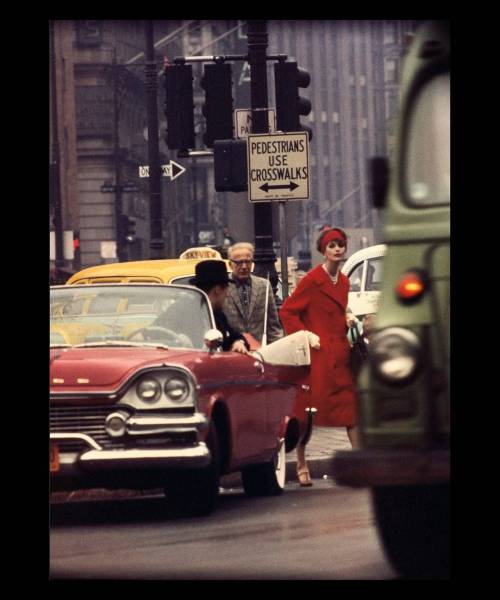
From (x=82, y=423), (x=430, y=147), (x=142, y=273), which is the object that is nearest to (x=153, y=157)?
(x=142, y=273)

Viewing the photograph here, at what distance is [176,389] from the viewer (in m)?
9.13

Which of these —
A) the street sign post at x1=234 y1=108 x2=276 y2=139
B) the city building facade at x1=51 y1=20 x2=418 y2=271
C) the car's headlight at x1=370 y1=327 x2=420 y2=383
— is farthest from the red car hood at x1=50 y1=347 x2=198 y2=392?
the street sign post at x1=234 y1=108 x2=276 y2=139

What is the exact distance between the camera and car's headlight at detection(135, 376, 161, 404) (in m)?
9.06

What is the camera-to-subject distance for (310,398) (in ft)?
37.4

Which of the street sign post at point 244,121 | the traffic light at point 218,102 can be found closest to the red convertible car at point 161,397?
the traffic light at point 218,102

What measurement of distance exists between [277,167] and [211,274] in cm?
385

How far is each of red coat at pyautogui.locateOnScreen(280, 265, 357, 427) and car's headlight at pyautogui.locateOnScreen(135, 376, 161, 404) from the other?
2171 millimetres

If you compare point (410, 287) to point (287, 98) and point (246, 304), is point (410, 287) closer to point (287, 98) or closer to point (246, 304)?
point (246, 304)

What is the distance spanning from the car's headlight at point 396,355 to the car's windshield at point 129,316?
3298 mm

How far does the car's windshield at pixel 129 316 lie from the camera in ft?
32.4

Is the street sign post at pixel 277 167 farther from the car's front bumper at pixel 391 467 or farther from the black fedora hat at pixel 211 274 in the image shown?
the car's front bumper at pixel 391 467
